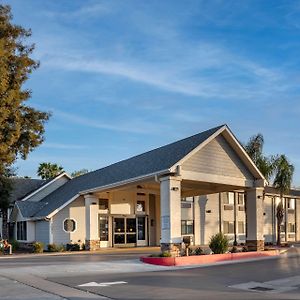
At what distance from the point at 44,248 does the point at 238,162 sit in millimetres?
14635

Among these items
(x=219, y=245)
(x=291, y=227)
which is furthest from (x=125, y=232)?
(x=291, y=227)

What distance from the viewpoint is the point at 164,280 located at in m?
15.1

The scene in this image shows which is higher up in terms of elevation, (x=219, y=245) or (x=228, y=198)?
(x=228, y=198)

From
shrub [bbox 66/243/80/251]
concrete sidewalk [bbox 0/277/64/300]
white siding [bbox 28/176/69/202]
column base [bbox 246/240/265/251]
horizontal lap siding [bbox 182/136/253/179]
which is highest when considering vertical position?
horizontal lap siding [bbox 182/136/253/179]

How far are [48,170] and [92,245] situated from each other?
2839 cm

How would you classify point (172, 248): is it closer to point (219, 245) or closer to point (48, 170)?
point (219, 245)

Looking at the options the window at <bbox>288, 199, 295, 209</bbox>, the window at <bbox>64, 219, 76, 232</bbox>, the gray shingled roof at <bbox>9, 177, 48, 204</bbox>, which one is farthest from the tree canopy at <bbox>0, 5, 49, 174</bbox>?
the window at <bbox>288, 199, 295, 209</bbox>

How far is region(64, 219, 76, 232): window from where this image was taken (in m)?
32.9

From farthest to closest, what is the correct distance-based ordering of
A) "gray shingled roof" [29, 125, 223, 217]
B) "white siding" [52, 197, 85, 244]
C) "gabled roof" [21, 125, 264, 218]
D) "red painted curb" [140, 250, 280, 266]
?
"white siding" [52, 197, 85, 244] < "gray shingled roof" [29, 125, 223, 217] < "gabled roof" [21, 125, 264, 218] < "red painted curb" [140, 250, 280, 266]

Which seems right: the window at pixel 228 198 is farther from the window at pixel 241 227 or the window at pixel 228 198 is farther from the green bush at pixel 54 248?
the green bush at pixel 54 248

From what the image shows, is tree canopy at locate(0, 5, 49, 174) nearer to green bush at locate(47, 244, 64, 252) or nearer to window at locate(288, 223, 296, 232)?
green bush at locate(47, 244, 64, 252)

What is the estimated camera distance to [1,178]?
36.3 m

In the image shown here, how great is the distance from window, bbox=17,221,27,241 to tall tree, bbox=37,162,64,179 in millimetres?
20827

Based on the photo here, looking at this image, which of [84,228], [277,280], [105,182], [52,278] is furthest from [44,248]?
[277,280]
